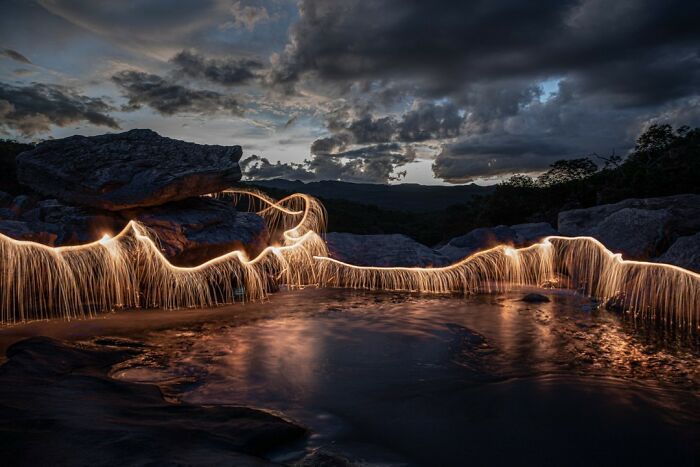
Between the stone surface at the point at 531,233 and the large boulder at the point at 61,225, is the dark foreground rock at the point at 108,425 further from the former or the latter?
the stone surface at the point at 531,233

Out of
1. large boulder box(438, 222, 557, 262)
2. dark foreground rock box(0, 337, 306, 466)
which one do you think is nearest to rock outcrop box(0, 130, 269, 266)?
dark foreground rock box(0, 337, 306, 466)

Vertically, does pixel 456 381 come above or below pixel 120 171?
below

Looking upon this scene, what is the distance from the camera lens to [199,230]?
1335cm

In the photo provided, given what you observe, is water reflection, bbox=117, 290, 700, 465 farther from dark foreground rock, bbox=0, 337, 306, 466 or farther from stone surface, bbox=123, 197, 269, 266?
stone surface, bbox=123, 197, 269, 266

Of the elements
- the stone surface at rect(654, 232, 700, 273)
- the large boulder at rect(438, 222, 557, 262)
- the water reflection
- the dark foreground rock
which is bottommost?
the water reflection

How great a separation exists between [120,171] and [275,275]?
19.5 feet

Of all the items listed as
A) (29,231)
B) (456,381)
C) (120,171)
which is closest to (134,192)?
(120,171)

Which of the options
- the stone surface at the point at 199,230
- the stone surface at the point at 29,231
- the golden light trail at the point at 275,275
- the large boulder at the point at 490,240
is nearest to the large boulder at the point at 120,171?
the stone surface at the point at 199,230

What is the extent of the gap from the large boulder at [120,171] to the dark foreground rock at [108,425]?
717cm

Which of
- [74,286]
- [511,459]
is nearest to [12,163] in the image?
[74,286]

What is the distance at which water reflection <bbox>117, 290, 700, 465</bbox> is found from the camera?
4836 millimetres

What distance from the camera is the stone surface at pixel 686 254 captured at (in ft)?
36.7

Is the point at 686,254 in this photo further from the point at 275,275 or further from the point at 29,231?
the point at 29,231

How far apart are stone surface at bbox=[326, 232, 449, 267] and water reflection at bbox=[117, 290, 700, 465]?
4707 millimetres
